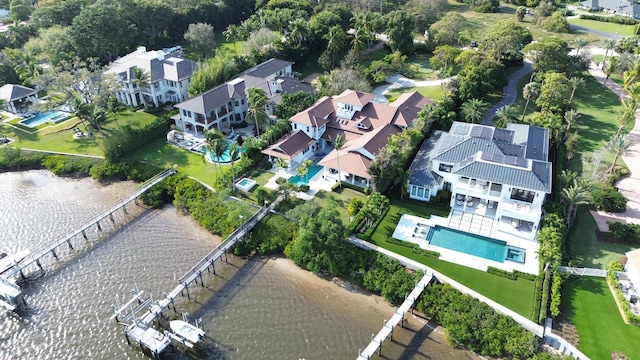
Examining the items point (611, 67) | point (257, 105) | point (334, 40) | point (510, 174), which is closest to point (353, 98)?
point (257, 105)

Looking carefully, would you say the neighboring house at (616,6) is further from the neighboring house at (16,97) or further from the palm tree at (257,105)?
the neighboring house at (16,97)

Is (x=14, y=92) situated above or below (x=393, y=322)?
Result: above

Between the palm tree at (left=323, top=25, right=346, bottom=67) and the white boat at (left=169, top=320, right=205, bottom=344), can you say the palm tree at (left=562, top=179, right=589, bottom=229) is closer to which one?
the white boat at (left=169, top=320, right=205, bottom=344)

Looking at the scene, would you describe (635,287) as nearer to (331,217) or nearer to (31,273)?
(331,217)

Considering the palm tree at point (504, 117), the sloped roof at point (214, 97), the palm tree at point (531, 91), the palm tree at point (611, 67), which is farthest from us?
the palm tree at point (611, 67)

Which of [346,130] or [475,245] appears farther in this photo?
[346,130]

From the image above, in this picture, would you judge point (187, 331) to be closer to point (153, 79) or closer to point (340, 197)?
point (340, 197)

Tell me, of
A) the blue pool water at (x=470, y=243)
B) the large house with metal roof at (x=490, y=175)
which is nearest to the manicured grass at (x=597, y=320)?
the blue pool water at (x=470, y=243)
